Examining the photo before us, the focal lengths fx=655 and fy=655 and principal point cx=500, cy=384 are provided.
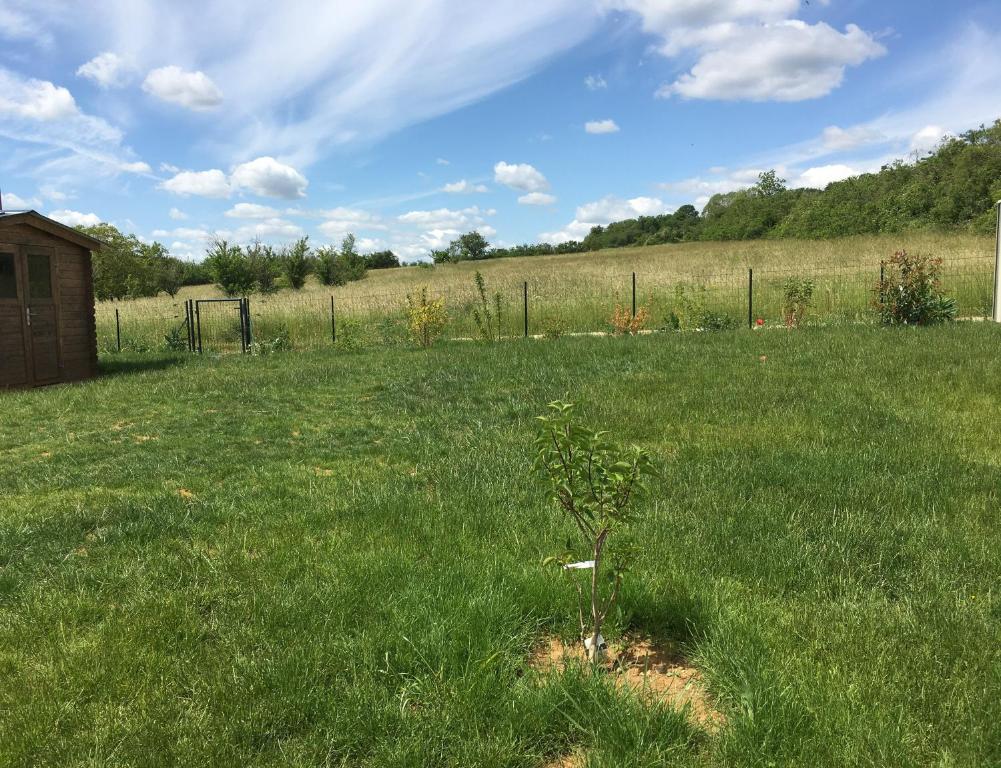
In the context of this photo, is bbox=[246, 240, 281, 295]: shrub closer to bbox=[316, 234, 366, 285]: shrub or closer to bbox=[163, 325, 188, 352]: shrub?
bbox=[316, 234, 366, 285]: shrub

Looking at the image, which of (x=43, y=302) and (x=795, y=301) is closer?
(x=43, y=302)

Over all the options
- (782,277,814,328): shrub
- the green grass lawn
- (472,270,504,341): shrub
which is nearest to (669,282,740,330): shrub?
(782,277,814,328): shrub

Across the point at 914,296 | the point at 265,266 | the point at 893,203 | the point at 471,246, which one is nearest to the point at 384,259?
the point at 471,246

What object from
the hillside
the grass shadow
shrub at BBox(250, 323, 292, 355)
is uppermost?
the hillside

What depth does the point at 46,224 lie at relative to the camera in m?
11.1

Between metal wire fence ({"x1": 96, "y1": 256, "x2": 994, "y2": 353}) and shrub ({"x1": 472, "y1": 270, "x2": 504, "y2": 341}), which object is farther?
metal wire fence ({"x1": 96, "y1": 256, "x2": 994, "y2": 353})

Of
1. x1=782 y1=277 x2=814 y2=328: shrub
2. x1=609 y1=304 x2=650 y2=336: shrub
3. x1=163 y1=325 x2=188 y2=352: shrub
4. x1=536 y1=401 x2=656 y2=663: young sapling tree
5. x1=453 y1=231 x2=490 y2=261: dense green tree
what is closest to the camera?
x1=536 y1=401 x2=656 y2=663: young sapling tree

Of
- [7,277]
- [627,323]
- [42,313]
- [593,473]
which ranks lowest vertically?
[593,473]

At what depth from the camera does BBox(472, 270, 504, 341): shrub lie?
14217 mm

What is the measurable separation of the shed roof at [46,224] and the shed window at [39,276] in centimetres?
Result: 48

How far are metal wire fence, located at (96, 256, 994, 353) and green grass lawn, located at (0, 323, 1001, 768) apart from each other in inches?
352

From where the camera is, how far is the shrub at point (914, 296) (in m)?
11.8

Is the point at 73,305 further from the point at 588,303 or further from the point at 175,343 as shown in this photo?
the point at 588,303

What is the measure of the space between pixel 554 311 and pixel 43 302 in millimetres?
11125
